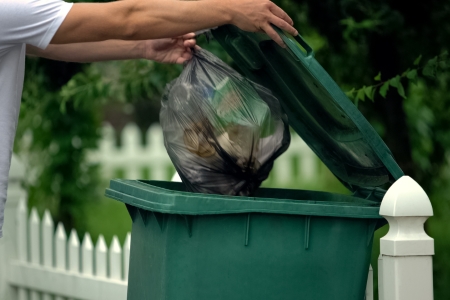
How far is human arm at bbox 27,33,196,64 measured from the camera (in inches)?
103

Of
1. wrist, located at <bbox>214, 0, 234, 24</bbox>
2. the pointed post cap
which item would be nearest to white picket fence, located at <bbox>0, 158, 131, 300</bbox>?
wrist, located at <bbox>214, 0, 234, 24</bbox>

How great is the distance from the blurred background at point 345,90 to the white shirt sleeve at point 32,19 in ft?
4.04

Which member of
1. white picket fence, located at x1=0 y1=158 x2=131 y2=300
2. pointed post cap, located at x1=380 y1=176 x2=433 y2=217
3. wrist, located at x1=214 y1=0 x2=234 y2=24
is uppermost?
wrist, located at x1=214 y1=0 x2=234 y2=24

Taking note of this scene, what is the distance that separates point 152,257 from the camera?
2154 mm

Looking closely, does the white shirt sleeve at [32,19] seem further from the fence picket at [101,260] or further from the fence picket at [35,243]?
the fence picket at [35,243]

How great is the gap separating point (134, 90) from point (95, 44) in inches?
38.6

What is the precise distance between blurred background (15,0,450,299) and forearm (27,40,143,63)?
671mm

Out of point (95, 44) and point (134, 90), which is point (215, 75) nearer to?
point (95, 44)

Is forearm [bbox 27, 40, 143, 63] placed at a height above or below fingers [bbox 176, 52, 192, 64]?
above

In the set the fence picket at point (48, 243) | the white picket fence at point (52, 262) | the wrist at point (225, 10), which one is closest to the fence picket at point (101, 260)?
the white picket fence at point (52, 262)

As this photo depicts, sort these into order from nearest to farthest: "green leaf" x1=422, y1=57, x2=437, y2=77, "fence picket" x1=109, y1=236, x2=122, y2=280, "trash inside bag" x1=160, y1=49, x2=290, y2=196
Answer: "trash inside bag" x1=160, y1=49, x2=290, y2=196, "green leaf" x1=422, y1=57, x2=437, y2=77, "fence picket" x1=109, y1=236, x2=122, y2=280

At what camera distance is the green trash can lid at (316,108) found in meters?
2.02

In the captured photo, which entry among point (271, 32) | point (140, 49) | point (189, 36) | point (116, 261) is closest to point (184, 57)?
point (189, 36)

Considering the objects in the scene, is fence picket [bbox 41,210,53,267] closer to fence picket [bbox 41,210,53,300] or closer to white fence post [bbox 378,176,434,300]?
fence picket [bbox 41,210,53,300]
